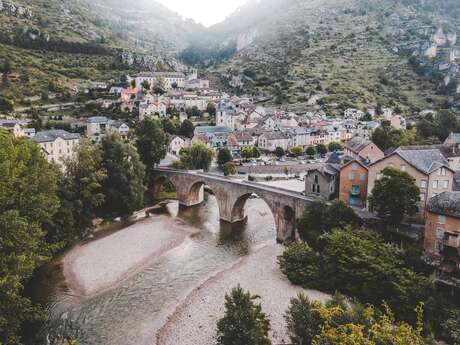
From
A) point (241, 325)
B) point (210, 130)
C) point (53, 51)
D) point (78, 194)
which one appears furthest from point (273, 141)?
point (53, 51)

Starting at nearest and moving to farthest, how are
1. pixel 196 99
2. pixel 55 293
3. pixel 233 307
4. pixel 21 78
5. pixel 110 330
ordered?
1. pixel 233 307
2. pixel 110 330
3. pixel 55 293
4. pixel 21 78
5. pixel 196 99

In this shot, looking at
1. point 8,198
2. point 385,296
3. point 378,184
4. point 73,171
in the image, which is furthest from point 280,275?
point 73,171

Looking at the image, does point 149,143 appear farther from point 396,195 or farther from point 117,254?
point 396,195

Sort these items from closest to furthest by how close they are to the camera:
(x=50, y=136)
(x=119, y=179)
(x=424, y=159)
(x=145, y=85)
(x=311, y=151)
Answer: (x=424, y=159), (x=119, y=179), (x=50, y=136), (x=311, y=151), (x=145, y=85)

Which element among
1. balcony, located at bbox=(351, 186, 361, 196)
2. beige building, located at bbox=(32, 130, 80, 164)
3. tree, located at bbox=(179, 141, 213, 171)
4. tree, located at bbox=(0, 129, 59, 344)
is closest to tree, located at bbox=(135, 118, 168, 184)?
tree, located at bbox=(179, 141, 213, 171)

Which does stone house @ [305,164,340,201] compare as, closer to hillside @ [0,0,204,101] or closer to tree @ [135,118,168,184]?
tree @ [135,118,168,184]

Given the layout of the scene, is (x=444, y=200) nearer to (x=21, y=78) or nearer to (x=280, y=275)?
(x=280, y=275)
